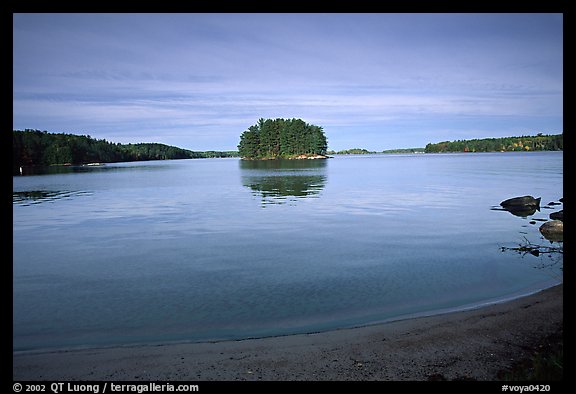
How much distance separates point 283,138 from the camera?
19025 centimetres

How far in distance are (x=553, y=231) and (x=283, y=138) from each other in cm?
17143

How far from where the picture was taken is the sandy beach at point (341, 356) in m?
7.70

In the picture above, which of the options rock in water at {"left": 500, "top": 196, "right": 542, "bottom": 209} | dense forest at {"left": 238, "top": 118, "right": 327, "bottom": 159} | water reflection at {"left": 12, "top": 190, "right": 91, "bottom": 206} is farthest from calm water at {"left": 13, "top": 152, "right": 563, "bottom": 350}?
dense forest at {"left": 238, "top": 118, "right": 327, "bottom": 159}

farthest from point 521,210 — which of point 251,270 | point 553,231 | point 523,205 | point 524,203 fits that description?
point 251,270

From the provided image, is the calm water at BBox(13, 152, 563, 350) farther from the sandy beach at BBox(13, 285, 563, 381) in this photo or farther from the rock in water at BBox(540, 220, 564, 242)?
the sandy beach at BBox(13, 285, 563, 381)

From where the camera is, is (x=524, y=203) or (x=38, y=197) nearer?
(x=524, y=203)

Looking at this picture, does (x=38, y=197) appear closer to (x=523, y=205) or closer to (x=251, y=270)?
(x=251, y=270)

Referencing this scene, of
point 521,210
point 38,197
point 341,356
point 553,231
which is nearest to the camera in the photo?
point 341,356

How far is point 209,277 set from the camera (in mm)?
15578

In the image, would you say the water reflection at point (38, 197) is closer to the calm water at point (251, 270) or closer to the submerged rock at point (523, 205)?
the calm water at point (251, 270)
